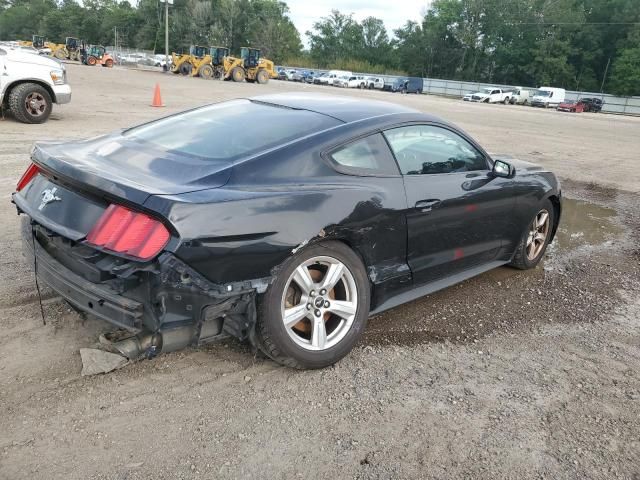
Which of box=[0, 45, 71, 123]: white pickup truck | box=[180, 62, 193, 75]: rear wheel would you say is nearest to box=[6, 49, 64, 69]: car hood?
box=[0, 45, 71, 123]: white pickup truck

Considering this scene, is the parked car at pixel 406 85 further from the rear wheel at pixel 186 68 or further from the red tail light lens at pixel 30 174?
the red tail light lens at pixel 30 174

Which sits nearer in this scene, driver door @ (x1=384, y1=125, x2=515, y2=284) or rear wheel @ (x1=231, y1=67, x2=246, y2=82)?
driver door @ (x1=384, y1=125, x2=515, y2=284)

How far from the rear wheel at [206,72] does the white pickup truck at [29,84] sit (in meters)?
30.2

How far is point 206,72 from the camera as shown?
3988 cm

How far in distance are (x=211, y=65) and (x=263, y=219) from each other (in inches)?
1590

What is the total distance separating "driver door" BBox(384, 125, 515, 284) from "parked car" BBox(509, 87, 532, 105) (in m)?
50.9

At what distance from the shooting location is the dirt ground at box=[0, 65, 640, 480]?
244 centimetres


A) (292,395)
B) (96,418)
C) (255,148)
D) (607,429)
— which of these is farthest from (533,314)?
(96,418)

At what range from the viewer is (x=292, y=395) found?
2920 millimetres

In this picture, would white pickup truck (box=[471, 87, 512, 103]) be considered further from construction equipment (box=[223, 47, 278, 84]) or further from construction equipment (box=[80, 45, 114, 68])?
construction equipment (box=[80, 45, 114, 68])

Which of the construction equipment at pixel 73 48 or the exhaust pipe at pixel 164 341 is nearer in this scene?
the exhaust pipe at pixel 164 341

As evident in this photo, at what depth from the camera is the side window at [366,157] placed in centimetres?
323

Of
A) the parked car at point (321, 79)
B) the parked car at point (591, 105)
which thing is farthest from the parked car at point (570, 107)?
the parked car at point (321, 79)

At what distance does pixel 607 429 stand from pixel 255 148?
2.40m
